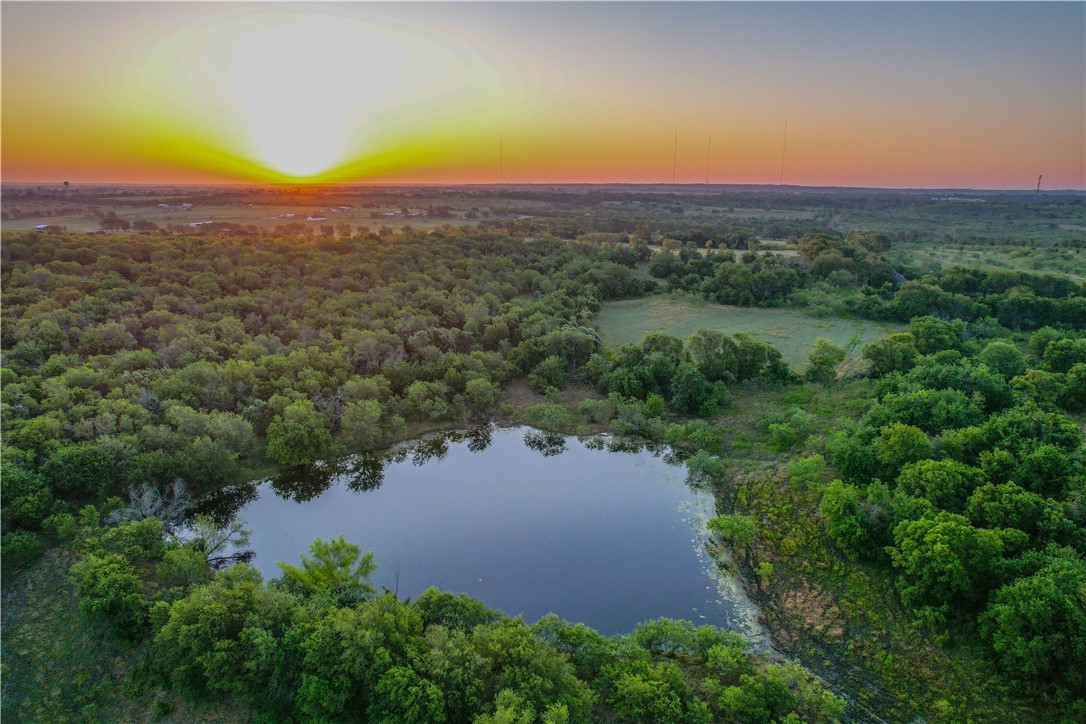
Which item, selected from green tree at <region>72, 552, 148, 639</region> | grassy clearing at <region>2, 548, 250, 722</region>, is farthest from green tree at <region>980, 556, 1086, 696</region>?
green tree at <region>72, 552, 148, 639</region>

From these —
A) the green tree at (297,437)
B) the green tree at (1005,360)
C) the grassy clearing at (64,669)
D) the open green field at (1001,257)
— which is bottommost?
the grassy clearing at (64,669)

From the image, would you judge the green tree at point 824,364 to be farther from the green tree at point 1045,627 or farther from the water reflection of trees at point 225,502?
the water reflection of trees at point 225,502

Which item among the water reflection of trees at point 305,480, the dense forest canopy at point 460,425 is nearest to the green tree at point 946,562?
the dense forest canopy at point 460,425

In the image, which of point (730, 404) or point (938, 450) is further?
point (730, 404)

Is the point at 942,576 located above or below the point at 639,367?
below

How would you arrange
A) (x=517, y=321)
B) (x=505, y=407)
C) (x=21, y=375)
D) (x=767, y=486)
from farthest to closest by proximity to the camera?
(x=517, y=321) < (x=505, y=407) < (x=21, y=375) < (x=767, y=486)

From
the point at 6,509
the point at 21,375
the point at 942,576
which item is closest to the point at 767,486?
the point at 942,576

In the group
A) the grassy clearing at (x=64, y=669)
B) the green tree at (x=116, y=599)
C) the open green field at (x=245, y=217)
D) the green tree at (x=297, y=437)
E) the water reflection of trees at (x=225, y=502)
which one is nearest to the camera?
the grassy clearing at (x=64, y=669)

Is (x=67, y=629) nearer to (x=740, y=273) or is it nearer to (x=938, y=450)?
(x=938, y=450)
